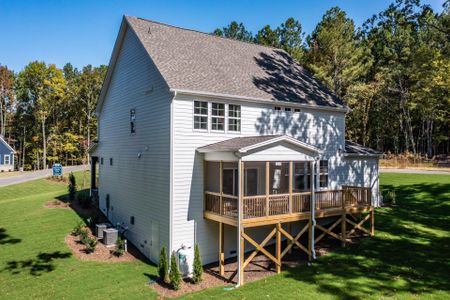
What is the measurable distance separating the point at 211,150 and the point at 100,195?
1190cm

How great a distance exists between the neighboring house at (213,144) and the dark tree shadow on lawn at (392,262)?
1.88 m

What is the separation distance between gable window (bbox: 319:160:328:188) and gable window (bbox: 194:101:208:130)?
743 cm

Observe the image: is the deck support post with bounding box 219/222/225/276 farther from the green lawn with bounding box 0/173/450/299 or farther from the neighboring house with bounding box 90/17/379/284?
the green lawn with bounding box 0/173/450/299

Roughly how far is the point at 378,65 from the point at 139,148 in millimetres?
42330

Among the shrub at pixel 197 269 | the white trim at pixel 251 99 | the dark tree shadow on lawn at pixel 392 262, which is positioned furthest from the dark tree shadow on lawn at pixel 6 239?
the dark tree shadow on lawn at pixel 392 262

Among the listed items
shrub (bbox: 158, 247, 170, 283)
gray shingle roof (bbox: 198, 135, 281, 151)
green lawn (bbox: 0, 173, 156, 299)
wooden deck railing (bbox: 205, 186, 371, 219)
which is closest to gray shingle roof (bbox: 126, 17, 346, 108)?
gray shingle roof (bbox: 198, 135, 281, 151)

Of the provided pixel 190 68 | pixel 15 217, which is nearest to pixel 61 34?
pixel 190 68

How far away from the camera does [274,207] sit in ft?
45.5

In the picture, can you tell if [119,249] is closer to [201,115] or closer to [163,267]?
[163,267]

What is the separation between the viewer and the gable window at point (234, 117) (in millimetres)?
15613

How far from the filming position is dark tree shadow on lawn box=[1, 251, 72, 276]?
1385 centimetres

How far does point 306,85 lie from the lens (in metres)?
20.0

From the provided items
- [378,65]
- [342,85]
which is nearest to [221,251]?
[342,85]

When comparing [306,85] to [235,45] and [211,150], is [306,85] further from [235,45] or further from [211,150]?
[211,150]
